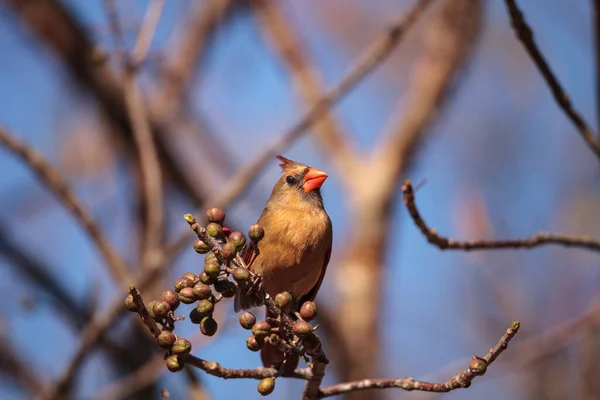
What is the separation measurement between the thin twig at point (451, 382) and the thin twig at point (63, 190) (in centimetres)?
189

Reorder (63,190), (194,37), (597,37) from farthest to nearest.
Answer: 1. (194,37)
2. (63,190)
3. (597,37)

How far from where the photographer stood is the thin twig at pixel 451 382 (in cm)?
160

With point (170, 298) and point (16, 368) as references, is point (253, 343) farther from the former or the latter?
point (16, 368)

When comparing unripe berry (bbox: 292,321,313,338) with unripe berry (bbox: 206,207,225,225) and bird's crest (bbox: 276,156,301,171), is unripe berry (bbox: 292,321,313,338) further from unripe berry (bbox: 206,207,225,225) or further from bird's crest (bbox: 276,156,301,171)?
bird's crest (bbox: 276,156,301,171)

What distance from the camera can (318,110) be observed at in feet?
12.1

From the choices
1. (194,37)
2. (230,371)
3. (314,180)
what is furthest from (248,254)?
(194,37)

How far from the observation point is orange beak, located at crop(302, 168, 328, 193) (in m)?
2.91

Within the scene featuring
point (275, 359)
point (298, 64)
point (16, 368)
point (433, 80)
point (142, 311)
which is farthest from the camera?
point (298, 64)

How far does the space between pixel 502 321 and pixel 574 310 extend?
1.10 m

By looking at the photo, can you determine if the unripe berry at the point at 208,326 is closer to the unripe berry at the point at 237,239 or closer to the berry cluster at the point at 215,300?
the berry cluster at the point at 215,300

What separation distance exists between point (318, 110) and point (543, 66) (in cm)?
147

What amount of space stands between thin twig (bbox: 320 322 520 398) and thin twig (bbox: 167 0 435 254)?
1862 mm

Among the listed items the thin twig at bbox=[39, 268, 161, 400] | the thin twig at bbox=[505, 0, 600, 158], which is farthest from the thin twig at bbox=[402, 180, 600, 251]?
the thin twig at bbox=[39, 268, 161, 400]

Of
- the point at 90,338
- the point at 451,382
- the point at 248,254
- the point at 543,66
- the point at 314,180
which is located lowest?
the point at 451,382
